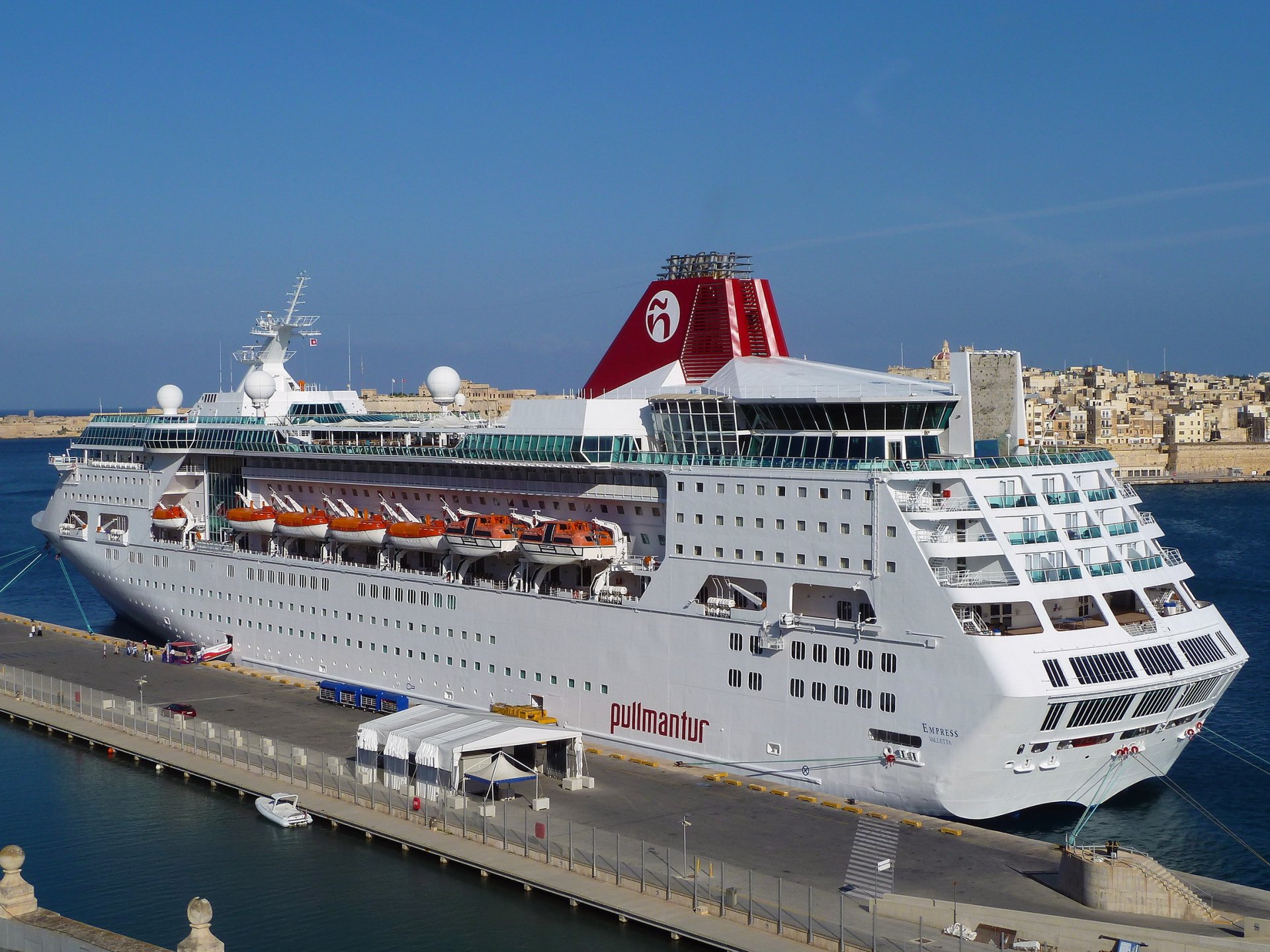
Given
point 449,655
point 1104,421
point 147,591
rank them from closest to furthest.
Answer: point 449,655 → point 147,591 → point 1104,421

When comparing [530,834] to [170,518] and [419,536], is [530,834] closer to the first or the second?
[419,536]

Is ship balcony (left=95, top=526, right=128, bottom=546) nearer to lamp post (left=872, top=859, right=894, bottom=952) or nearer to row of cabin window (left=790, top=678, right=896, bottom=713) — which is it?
row of cabin window (left=790, top=678, right=896, bottom=713)

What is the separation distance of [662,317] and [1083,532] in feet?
37.1

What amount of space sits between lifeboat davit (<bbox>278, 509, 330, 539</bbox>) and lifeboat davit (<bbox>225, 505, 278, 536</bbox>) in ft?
1.76

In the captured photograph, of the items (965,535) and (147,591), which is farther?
(147,591)

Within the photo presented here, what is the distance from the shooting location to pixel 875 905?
65.9 feet

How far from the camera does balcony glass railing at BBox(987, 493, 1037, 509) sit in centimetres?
2481

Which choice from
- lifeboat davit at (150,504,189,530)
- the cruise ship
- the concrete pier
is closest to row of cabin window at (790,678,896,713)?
the cruise ship

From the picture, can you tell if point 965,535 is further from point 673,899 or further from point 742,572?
point 673,899

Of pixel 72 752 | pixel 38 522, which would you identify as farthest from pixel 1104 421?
pixel 72 752

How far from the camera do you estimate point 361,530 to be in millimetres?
35000

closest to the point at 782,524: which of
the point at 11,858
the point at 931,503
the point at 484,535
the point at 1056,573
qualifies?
the point at 931,503

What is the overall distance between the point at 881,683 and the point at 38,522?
3410 cm

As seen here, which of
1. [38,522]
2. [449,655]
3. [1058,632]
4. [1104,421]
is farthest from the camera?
[1104,421]
